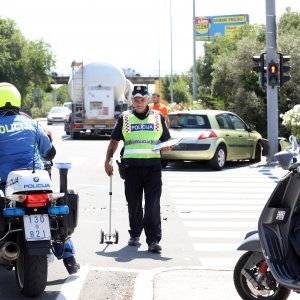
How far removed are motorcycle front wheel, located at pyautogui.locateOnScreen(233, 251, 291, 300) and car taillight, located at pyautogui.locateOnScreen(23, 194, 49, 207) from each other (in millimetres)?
1623

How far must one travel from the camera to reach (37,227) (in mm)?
5934

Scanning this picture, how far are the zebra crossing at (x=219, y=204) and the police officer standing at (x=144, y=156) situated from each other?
25.4 inches

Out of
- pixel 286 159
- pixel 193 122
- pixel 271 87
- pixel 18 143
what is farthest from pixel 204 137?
pixel 286 159

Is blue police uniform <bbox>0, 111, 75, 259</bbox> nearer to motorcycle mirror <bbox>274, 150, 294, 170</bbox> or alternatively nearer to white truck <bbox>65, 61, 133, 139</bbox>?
motorcycle mirror <bbox>274, 150, 294, 170</bbox>

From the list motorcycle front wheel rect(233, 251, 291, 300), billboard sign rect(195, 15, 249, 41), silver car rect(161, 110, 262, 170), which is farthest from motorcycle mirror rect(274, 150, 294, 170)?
billboard sign rect(195, 15, 249, 41)

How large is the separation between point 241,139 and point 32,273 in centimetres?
1340

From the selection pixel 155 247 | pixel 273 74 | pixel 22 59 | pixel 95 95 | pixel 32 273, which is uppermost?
pixel 22 59

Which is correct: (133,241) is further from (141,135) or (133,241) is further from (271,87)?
(271,87)

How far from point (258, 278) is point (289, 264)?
0.43 m

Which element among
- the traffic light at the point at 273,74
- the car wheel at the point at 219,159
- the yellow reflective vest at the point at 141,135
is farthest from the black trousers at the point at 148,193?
the traffic light at the point at 273,74

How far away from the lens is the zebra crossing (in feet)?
27.9

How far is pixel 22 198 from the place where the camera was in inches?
234

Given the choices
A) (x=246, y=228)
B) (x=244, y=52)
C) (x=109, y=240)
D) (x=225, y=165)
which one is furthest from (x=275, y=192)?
(x=244, y=52)

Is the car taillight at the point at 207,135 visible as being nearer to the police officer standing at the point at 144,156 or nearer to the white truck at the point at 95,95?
the police officer standing at the point at 144,156
